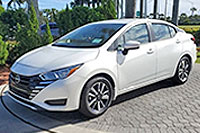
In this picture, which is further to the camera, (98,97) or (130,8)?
(130,8)

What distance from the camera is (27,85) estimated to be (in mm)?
3047

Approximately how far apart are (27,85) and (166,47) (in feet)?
9.65

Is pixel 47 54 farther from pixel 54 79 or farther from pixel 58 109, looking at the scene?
pixel 58 109

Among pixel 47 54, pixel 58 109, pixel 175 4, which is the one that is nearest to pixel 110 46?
pixel 47 54

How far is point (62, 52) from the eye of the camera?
11.5ft

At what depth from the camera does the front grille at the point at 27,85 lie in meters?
2.95

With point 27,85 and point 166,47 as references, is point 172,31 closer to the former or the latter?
point 166,47

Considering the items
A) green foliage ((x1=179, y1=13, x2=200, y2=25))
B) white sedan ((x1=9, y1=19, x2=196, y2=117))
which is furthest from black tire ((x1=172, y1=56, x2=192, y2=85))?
green foliage ((x1=179, y1=13, x2=200, y2=25))

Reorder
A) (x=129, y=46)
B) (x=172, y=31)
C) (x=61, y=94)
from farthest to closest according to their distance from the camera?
1. (x=172, y=31)
2. (x=129, y=46)
3. (x=61, y=94)

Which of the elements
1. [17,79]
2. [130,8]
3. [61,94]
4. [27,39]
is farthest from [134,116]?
[130,8]

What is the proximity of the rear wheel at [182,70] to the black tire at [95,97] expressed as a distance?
215cm

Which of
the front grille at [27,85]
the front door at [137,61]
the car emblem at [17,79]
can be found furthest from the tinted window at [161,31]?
the car emblem at [17,79]

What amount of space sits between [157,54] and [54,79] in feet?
7.41

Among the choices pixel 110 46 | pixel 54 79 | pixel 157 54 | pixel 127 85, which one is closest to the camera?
pixel 54 79
